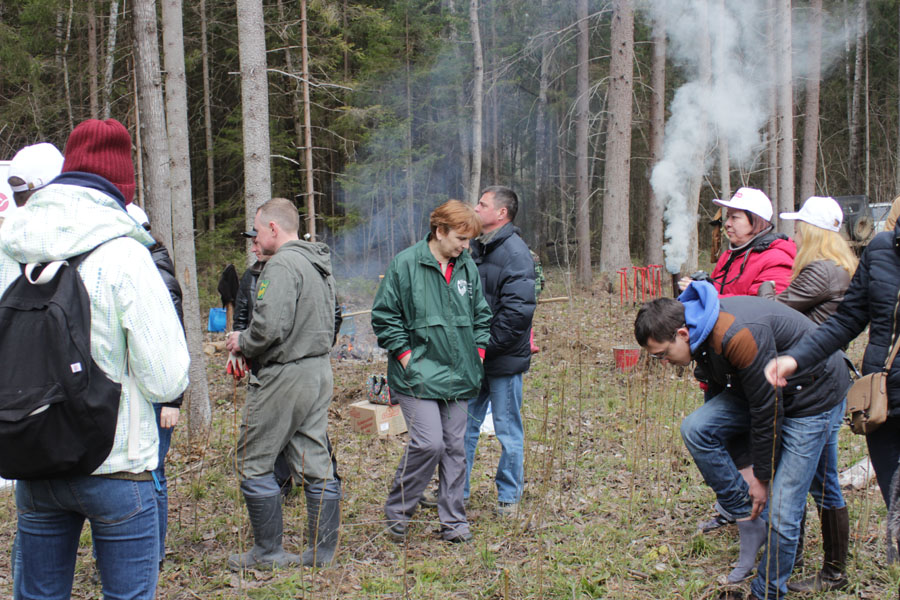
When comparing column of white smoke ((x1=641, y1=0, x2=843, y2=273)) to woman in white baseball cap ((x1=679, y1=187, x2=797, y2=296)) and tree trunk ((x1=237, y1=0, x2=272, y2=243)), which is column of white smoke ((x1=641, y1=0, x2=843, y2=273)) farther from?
woman in white baseball cap ((x1=679, y1=187, x2=797, y2=296))

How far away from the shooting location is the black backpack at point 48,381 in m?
1.81

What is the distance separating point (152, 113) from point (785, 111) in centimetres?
1705

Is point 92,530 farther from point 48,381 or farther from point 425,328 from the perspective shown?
point 425,328

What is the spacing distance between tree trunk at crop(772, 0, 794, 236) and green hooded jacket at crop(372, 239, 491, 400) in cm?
1608

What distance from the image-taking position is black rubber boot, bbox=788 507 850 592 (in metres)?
3.34

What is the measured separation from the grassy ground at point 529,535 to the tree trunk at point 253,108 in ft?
7.87

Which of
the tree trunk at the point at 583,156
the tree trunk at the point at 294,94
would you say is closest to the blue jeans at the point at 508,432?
the tree trunk at the point at 294,94

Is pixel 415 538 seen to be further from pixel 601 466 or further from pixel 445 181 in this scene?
pixel 445 181

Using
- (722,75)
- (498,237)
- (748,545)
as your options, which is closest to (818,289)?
(748,545)

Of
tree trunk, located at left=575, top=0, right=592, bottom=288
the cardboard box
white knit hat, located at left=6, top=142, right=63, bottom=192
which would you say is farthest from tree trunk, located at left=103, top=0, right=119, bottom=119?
white knit hat, located at left=6, top=142, right=63, bottom=192

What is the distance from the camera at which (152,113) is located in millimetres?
6148

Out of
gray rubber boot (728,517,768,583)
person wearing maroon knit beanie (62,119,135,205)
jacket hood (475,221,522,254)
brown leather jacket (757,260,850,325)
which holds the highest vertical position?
person wearing maroon knit beanie (62,119,135,205)

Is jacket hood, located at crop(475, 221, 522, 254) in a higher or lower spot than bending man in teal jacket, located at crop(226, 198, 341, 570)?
higher

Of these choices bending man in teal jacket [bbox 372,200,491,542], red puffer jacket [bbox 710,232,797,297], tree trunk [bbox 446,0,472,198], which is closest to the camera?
bending man in teal jacket [bbox 372,200,491,542]
